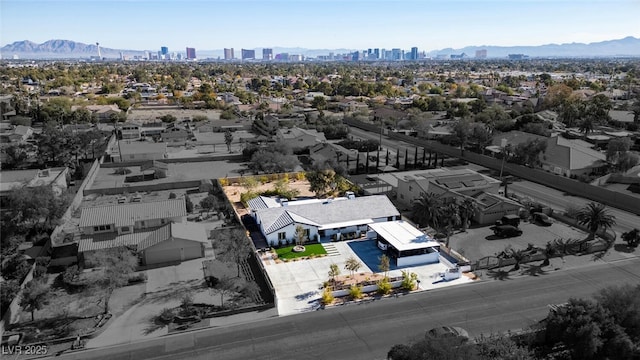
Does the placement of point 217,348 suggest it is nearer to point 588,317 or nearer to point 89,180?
point 588,317

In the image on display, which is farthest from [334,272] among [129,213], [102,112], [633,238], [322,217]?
[102,112]

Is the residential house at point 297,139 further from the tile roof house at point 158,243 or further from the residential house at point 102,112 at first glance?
the residential house at point 102,112

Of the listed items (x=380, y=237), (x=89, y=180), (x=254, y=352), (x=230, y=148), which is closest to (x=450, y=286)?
(x=380, y=237)

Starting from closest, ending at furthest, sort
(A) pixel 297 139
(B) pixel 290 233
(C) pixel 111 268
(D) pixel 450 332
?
(D) pixel 450 332 → (C) pixel 111 268 → (B) pixel 290 233 → (A) pixel 297 139

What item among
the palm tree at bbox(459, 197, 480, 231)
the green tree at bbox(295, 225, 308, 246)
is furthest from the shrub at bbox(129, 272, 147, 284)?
the palm tree at bbox(459, 197, 480, 231)

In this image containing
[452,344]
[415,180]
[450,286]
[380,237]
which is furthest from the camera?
[415,180]

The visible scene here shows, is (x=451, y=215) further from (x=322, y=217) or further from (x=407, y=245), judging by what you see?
(x=322, y=217)
